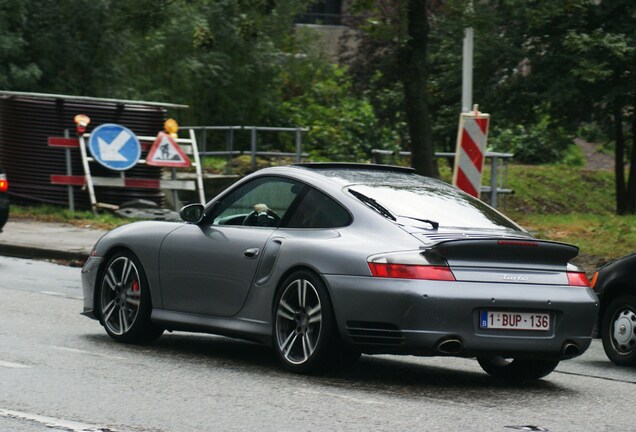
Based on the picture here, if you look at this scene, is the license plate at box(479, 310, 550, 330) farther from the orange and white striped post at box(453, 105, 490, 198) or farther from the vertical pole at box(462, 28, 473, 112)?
the vertical pole at box(462, 28, 473, 112)

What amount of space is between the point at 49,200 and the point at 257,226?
52.9 feet

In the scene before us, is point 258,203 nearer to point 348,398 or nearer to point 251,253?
point 251,253

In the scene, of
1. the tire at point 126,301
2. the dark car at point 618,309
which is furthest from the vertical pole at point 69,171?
the dark car at point 618,309

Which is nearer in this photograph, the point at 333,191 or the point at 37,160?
the point at 333,191

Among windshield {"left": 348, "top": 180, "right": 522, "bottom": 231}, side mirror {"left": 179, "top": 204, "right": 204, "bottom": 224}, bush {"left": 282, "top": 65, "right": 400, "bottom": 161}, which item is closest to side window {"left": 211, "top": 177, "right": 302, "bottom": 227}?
side mirror {"left": 179, "top": 204, "right": 204, "bottom": 224}

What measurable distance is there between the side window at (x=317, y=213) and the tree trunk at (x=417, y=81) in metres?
9.44

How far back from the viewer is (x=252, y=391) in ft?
27.5

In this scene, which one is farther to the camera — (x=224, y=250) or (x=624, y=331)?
(x=624, y=331)

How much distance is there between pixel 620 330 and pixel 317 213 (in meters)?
2.74

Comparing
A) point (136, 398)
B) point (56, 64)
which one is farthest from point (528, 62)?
point (136, 398)

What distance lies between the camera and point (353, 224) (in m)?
A: 9.05

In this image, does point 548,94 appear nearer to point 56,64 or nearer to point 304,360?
point 56,64

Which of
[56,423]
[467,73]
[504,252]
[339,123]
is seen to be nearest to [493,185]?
[467,73]

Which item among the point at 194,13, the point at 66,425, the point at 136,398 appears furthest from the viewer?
the point at 194,13
